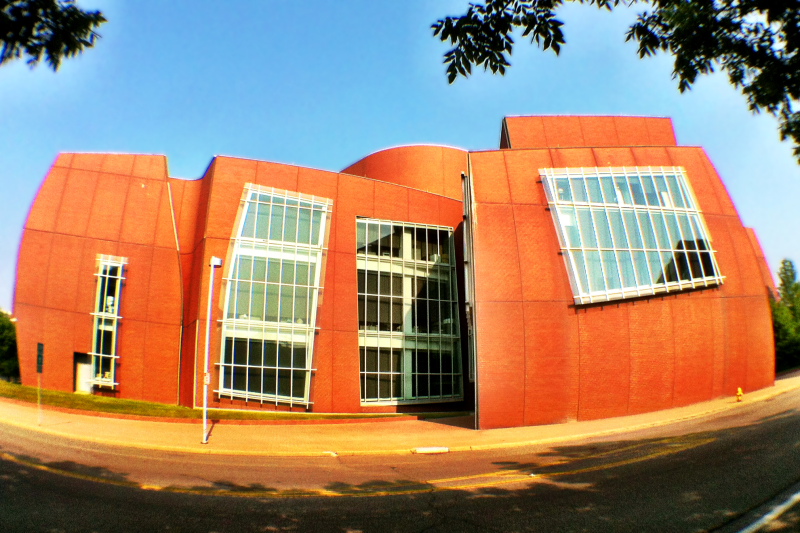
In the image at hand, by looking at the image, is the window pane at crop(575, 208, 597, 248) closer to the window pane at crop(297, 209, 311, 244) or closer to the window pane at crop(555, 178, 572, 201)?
the window pane at crop(555, 178, 572, 201)

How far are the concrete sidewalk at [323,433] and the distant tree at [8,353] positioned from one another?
88.2 feet

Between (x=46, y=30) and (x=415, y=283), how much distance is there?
28.2 metres

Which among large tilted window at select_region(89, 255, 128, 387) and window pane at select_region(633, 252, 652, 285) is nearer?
window pane at select_region(633, 252, 652, 285)

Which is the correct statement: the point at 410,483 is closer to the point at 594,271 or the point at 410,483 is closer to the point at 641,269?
the point at 594,271

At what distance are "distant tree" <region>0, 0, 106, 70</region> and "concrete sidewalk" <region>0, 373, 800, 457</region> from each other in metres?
14.2

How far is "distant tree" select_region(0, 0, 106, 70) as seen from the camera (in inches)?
173

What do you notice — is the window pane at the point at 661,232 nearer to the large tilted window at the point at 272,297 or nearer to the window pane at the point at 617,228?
the window pane at the point at 617,228

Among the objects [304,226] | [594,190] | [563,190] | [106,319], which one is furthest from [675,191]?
[106,319]

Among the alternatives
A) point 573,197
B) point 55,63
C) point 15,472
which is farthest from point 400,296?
point 55,63

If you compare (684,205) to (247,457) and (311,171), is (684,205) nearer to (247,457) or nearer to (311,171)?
(311,171)

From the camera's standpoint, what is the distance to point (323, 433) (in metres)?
21.1

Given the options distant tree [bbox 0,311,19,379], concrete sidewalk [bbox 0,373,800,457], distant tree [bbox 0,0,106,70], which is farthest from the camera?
distant tree [bbox 0,311,19,379]

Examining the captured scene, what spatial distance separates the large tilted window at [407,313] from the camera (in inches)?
1188

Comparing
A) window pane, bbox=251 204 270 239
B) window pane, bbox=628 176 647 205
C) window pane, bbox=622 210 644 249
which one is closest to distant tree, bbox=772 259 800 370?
window pane, bbox=628 176 647 205
